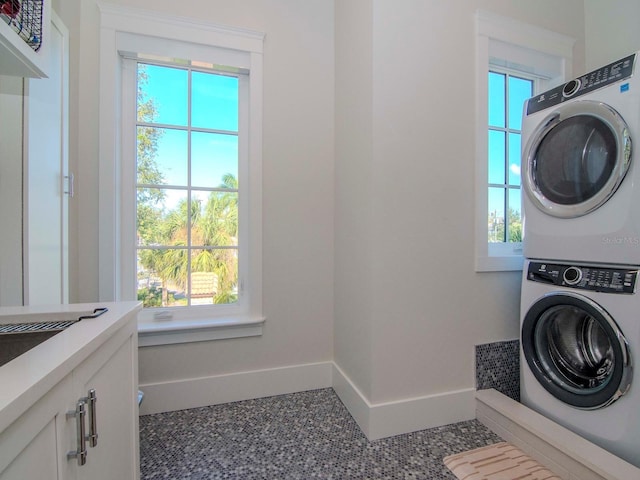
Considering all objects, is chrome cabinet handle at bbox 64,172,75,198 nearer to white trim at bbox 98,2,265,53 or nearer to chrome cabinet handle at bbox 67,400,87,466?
white trim at bbox 98,2,265,53

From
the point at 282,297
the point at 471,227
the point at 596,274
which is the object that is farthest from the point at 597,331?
the point at 282,297

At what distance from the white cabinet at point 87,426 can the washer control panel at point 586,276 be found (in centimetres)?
184

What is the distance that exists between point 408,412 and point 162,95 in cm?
235

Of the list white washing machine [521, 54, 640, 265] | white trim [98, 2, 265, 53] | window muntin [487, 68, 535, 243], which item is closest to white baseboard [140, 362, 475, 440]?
white washing machine [521, 54, 640, 265]

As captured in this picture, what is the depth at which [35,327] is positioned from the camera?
0.83 metres

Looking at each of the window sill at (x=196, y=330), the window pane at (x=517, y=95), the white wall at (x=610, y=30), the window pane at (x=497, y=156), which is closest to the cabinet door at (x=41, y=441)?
the window sill at (x=196, y=330)

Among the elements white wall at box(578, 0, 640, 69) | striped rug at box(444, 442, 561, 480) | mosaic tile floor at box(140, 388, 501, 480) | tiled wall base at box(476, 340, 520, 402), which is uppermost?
white wall at box(578, 0, 640, 69)

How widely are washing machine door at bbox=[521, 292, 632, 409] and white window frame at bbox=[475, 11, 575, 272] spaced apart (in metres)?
0.36

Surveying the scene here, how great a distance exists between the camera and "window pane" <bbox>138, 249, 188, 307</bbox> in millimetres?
1817

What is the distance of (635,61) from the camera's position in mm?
1188

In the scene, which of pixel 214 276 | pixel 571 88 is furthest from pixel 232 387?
pixel 571 88

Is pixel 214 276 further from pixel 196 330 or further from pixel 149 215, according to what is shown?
pixel 149 215

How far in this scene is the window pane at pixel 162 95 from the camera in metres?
1.81

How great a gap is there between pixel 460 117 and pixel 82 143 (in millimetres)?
2115
